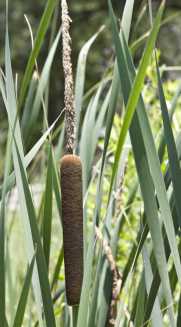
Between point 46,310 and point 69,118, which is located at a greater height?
point 69,118

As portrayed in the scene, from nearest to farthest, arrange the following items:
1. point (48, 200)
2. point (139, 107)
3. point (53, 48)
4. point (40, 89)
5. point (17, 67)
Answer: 1. point (139, 107)
2. point (48, 200)
3. point (40, 89)
4. point (53, 48)
5. point (17, 67)

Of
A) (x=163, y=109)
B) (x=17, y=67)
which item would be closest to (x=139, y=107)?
(x=163, y=109)

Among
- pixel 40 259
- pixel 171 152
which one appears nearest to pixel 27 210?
pixel 40 259

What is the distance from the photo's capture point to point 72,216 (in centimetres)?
76

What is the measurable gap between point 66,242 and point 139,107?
152 mm

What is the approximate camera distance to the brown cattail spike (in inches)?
29.8

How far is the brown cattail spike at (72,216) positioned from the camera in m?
0.76

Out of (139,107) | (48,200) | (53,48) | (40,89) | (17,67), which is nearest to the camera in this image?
(139,107)

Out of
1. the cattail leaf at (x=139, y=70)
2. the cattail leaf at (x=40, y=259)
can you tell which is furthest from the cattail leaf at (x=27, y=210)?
Answer: the cattail leaf at (x=139, y=70)

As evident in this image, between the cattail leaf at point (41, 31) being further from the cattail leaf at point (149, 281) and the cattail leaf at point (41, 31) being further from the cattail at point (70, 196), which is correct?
the cattail leaf at point (149, 281)

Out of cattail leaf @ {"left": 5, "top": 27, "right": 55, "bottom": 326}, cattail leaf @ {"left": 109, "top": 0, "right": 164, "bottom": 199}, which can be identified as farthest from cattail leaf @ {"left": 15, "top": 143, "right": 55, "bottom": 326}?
cattail leaf @ {"left": 109, "top": 0, "right": 164, "bottom": 199}

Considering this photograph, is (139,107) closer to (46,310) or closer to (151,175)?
(151,175)

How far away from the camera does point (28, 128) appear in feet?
3.61

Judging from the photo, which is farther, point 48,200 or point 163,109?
point 48,200
